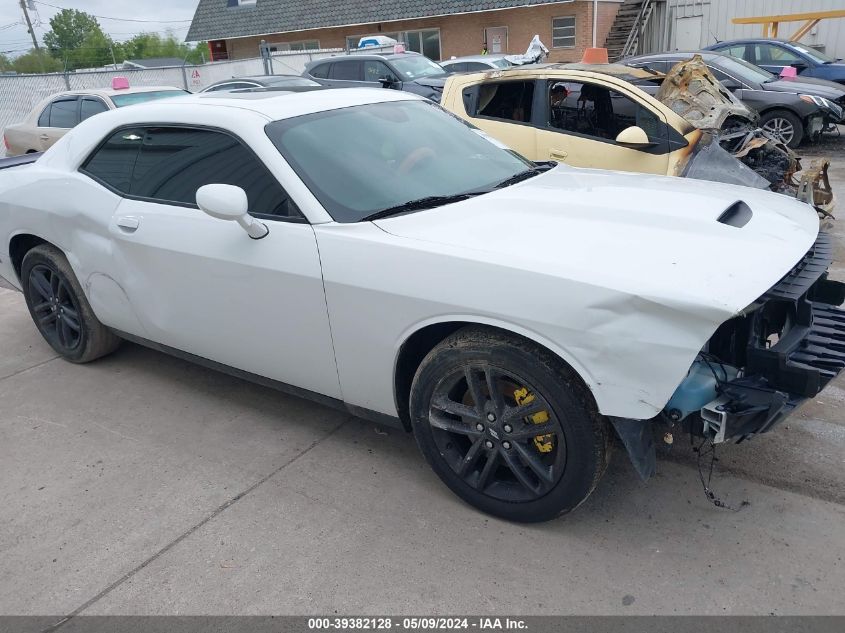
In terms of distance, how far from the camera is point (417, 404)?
9.86 ft

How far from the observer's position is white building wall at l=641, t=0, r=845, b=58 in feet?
64.0

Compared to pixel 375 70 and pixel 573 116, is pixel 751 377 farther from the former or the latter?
pixel 375 70

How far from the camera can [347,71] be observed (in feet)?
48.2

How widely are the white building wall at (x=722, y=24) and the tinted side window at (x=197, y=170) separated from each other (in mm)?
20835

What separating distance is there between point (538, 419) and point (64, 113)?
1021 cm

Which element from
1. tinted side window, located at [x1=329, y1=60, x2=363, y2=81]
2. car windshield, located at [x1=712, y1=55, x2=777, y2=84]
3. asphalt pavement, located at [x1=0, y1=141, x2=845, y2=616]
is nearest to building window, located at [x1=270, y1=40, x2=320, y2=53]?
tinted side window, located at [x1=329, y1=60, x2=363, y2=81]

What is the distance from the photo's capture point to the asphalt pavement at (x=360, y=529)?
8.55 ft

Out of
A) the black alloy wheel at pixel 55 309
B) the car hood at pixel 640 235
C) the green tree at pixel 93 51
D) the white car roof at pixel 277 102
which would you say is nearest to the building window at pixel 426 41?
the black alloy wheel at pixel 55 309

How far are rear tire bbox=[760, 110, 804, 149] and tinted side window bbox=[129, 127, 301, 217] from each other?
970cm

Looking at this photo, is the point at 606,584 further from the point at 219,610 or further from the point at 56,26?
the point at 56,26

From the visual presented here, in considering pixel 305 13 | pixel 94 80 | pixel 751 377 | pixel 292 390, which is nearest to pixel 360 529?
pixel 292 390

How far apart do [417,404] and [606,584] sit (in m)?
1.00

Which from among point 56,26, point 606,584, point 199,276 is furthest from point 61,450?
point 56,26

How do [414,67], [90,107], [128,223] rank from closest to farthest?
1. [128,223]
2. [90,107]
3. [414,67]
